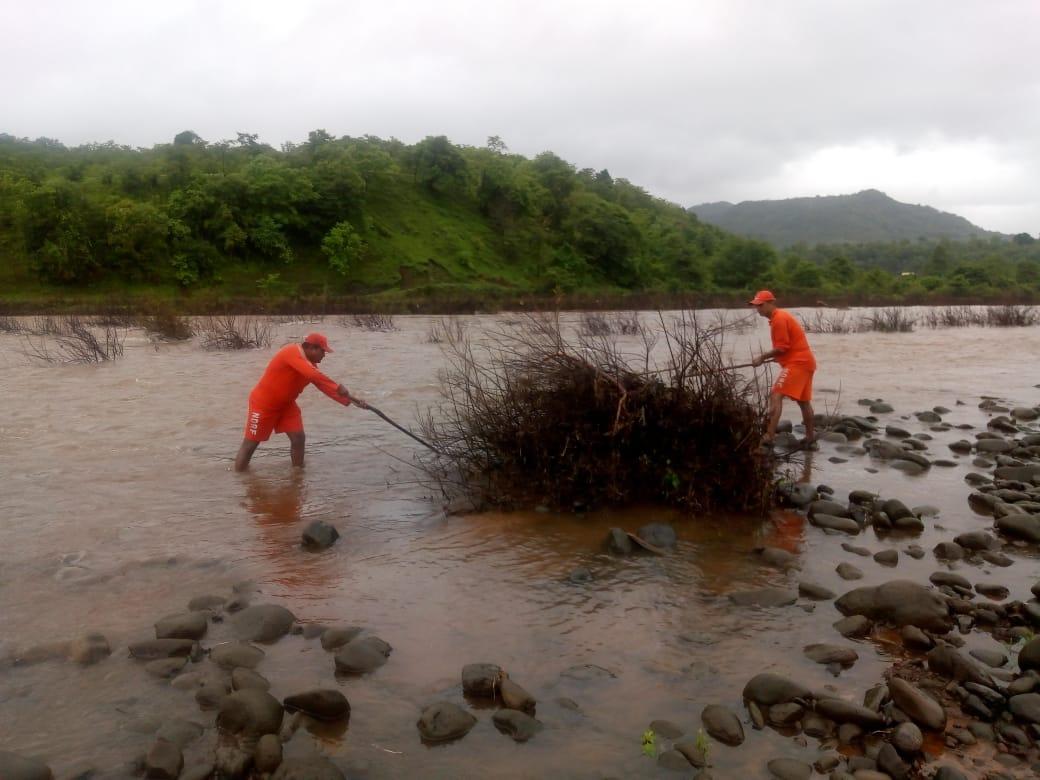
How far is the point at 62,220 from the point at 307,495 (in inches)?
1909

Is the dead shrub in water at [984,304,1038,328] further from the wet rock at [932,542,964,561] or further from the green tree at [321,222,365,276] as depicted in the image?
the green tree at [321,222,365,276]

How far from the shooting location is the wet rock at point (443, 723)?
354 cm

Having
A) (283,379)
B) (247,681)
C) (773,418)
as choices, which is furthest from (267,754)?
(773,418)

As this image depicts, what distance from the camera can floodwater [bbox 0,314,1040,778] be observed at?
3.58m

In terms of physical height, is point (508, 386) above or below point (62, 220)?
below

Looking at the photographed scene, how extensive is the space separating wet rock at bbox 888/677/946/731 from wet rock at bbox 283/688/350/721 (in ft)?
8.08

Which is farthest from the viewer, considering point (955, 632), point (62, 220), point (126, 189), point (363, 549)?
point (126, 189)

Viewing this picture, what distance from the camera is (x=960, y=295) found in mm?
56656

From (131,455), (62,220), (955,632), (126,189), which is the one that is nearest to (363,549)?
(955,632)

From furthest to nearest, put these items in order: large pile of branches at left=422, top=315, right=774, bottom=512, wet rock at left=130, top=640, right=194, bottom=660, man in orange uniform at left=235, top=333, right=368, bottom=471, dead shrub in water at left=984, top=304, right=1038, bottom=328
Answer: dead shrub in water at left=984, top=304, right=1038, bottom=328
man in orange uniform at left=235, top=333, right=368, bottom=471
large pile of branches at left=422, top=315, right=774, bottom=512
wet rock at left=130, top=640, right=194, bottom=660

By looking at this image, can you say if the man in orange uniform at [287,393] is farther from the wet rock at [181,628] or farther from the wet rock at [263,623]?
the wet rock at [181,628]

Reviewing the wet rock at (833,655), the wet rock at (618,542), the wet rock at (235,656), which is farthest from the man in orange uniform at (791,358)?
the wet rock at (235,656)

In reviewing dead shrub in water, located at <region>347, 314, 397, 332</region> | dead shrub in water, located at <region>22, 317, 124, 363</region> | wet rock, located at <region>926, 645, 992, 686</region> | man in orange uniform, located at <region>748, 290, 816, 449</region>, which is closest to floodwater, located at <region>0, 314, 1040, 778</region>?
wet rock, located at <region>926, 645, 992, 686</region>

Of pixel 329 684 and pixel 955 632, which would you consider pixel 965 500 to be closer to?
pixel 955 632
